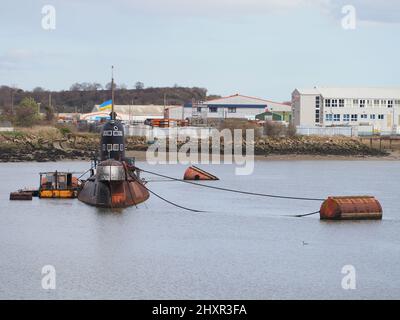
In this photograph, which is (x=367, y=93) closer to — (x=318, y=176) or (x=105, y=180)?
(x=318, y=176)

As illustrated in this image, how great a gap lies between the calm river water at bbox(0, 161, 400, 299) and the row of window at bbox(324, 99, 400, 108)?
77173 mm

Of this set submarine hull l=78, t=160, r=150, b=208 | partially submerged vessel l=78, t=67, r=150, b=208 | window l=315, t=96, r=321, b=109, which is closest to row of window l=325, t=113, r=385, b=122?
window l=315, t=96, r=321, b=109

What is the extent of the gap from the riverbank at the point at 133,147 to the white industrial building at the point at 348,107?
13927mm

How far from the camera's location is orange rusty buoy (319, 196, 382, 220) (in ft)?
145

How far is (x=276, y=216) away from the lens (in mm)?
48875

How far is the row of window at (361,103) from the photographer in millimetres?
135625

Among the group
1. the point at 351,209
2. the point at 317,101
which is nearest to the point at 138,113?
the point at 317,101

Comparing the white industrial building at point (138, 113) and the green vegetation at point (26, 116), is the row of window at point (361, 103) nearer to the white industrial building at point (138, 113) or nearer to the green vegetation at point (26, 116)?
the white industrial building at point (138, 113)

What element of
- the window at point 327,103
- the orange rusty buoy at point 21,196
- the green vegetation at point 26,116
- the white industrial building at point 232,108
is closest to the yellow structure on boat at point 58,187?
the orange rusty buoy at point 21,196

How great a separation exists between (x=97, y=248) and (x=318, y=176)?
159ft

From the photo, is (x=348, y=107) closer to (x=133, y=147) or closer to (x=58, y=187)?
(x=133, y=147)

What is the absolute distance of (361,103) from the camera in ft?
448

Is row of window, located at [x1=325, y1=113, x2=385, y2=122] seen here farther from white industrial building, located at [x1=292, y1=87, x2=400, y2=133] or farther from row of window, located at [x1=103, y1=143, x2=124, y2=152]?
row of window, located at [x1=103, y1=143, x2=124, y2=152]
